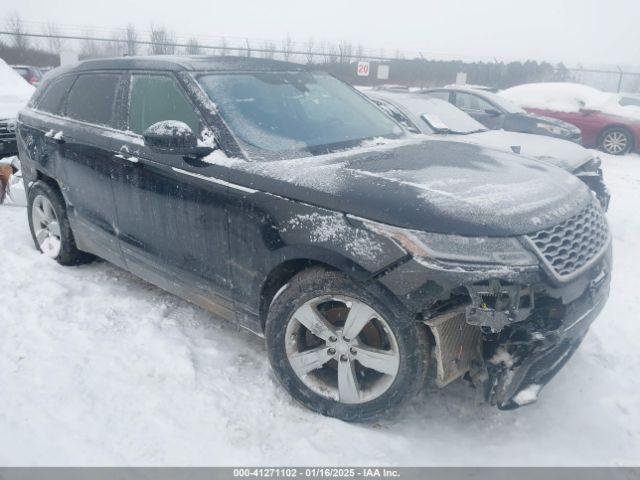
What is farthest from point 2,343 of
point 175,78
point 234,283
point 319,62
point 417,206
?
point 319,62

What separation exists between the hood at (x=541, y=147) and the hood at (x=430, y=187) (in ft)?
8.78

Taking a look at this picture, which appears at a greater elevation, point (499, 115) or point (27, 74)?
point (499, 115)

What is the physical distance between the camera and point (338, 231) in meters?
2.41

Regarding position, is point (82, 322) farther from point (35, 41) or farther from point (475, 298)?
point (35, 41)

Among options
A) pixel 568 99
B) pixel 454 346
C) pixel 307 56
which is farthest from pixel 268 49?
pixel 454 346

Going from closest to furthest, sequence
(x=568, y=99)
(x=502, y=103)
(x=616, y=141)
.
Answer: (x=502, y=103) < (x=616, y=141) < (x=568, y=99)

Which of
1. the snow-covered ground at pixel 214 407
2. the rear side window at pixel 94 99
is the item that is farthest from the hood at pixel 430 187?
the rear side window at pixel 94 99

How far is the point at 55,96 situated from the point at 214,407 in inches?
124

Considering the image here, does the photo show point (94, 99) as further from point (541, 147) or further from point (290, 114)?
point (541, 147)

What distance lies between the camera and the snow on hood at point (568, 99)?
11992 mm

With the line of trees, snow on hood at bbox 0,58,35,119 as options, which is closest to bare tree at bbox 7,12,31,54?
the line of trees

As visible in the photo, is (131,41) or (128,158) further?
(131,41)

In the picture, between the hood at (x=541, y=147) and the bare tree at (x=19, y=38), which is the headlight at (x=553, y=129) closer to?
the hood at (x=541, y=147)

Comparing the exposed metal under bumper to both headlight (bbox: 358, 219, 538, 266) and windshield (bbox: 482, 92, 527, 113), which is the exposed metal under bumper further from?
windshield (bbox: 482, 92, 527, 113)
